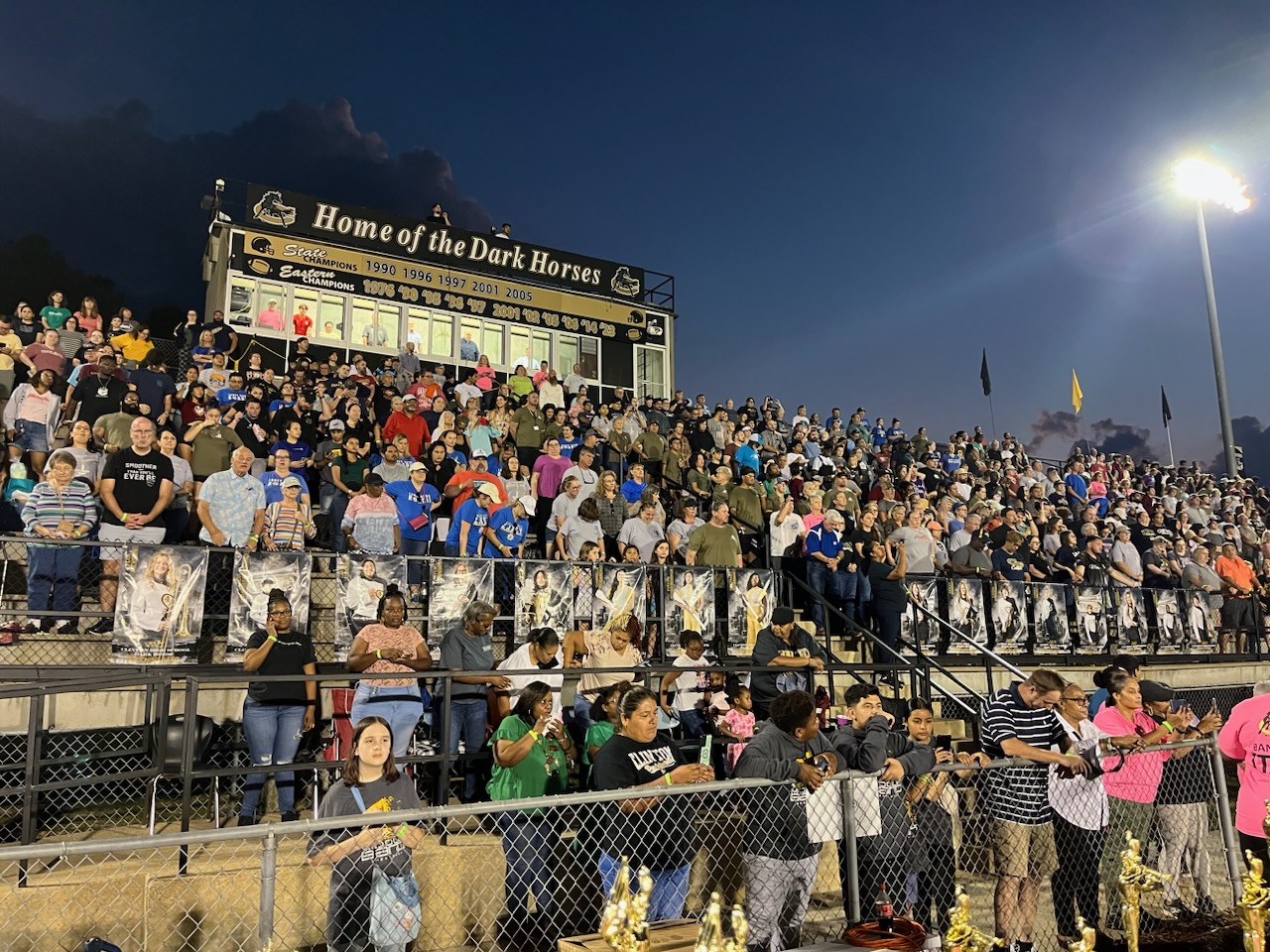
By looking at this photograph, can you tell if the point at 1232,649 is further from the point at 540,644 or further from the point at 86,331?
the point at 86,331

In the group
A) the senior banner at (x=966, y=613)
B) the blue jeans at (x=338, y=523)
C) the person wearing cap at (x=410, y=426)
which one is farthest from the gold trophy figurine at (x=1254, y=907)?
the person wearing cap at (x=410, y=426)

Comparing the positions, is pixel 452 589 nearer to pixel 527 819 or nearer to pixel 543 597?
pixel 543 597

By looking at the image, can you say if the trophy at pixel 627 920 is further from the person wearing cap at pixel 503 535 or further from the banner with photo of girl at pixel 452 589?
the person wearing cap at pixel 503 535

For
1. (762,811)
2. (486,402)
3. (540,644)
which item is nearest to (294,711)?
(540,644)

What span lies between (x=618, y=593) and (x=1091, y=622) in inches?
313

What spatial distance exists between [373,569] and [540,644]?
7.02 ft

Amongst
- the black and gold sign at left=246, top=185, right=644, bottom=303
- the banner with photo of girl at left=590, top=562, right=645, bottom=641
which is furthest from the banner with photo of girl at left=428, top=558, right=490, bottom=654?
the black and gold sign at left=246, top=185, right=644, bottom=303

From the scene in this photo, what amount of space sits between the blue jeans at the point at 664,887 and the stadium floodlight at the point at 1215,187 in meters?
28.8

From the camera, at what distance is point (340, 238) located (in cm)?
2466

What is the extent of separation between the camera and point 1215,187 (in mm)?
26859

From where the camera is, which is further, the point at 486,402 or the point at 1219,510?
the point at 1219,510

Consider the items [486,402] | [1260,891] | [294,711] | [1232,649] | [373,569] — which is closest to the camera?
[1260,891]

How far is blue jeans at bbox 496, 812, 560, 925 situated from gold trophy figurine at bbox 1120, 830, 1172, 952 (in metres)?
3.15

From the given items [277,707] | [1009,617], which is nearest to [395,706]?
[277,707]
